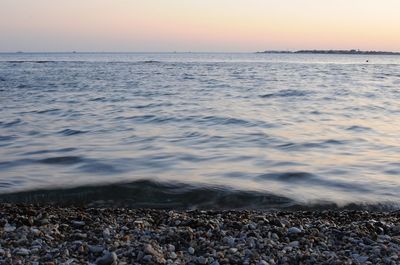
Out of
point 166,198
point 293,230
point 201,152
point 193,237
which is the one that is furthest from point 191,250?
point 201,152

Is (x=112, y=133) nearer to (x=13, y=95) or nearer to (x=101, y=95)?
(x=101, y=95)

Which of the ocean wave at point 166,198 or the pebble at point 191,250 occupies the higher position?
the pebble at point 191,250

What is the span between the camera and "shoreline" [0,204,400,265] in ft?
16.1

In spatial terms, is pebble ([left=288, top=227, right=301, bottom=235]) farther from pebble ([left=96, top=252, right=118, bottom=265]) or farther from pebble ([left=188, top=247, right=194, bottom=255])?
pebble ([left=96, top=252, right=118, bottom=265])

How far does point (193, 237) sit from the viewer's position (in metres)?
5.50

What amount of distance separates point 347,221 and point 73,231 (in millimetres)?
3421

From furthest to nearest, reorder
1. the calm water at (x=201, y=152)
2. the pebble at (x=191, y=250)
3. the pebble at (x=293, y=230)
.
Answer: the calm water at (x=201, y=152) → the pebble at (x=293, y=230) → the pebble at (x=191, y=250)

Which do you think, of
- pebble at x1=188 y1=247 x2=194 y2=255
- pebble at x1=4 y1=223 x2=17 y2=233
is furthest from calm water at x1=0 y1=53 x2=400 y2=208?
pebble at x1=188 y1=247 x2=194 y2=255

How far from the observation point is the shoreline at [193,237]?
16.1 ft

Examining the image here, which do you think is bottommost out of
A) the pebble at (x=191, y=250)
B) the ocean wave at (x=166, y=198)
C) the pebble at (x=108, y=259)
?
the ocean wave at (x=166, y=198)

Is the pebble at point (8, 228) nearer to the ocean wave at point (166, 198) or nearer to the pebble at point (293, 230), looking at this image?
the ocean wave at point (166, 198)

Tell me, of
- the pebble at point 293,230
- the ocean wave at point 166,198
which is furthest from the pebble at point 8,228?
the pebble at point 293,230

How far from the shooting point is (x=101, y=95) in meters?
24.8

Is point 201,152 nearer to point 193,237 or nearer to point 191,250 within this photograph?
point 193,237
